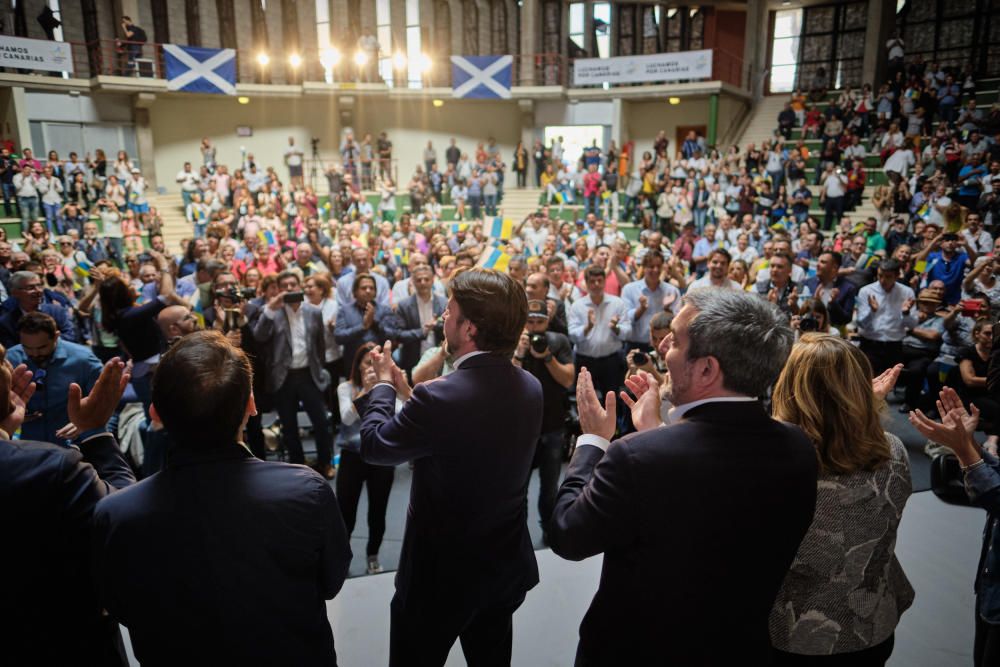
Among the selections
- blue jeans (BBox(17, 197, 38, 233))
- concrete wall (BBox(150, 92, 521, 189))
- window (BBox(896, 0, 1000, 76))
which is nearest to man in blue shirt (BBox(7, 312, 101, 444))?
blue jeans (BBox(17, 197, 38, 233))

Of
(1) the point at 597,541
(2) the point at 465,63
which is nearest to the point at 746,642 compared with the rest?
(1) the point at 597,541

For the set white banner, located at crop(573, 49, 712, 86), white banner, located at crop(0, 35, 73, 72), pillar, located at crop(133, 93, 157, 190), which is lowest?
pillar, located at crop(133, 93, 157, 190)

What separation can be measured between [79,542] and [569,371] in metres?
2.43

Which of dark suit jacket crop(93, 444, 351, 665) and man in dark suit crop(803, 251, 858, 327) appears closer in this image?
dark suit jacket crop(93, 444, 351, 665)

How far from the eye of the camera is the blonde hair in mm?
1624

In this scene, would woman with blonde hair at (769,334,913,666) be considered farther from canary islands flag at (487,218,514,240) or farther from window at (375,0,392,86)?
window at (375,0,392,86)

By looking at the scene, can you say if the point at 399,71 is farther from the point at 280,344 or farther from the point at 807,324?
the point at 807,324

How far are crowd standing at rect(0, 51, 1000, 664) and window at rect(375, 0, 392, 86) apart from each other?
7956mm

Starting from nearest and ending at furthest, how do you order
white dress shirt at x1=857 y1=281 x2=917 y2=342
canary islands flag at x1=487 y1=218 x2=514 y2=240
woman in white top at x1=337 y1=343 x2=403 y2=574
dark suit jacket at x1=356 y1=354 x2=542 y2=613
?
dark suit jacket at x1=356 y1=354 x2=542 y2=613 → woman in white top at x1=337 y1=343 x2=403 y2=574 → white dress shirt at x1=857 y1=281 x2=917 y2=342 → canary islands flag at x1=487 y1=218 x2=514 y2=240

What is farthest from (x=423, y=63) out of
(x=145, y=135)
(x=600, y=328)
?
(x=600, y=328)

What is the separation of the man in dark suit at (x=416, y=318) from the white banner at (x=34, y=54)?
11.9 metres

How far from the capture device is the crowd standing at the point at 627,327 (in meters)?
1.45

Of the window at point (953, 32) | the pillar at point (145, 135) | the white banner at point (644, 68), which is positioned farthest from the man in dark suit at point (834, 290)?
the pillar at point (145, 135)

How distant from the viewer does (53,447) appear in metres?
1.48
